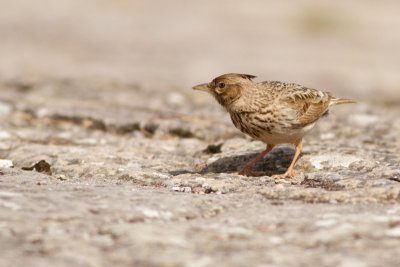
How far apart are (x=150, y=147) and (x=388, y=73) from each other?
923cm

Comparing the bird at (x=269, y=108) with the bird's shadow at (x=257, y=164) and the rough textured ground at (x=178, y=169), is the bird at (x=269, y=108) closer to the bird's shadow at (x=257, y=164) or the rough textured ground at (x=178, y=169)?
the bird's shadow at (x=257, y=164)

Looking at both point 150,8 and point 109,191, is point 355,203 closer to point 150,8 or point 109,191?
point 109,191

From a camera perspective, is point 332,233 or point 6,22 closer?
point 332,233

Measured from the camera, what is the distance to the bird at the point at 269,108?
5047mm

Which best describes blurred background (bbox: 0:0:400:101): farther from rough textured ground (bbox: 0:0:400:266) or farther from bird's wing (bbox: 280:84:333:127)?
bird's wing (bbox: 280:84:333:127)

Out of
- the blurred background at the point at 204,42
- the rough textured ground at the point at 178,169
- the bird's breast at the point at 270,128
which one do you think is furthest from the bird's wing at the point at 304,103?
the blurred background at the point at 204,42

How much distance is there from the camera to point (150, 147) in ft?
19.5

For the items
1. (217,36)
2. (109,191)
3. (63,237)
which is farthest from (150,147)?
(217,36)

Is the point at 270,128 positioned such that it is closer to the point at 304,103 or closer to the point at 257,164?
the point at 257,164

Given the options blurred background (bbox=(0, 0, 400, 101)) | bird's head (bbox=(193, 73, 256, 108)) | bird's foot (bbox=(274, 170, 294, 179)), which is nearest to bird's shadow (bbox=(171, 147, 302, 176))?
bird's foot (bbox=(274, 170, 294, 179))

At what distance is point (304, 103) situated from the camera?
5.41m

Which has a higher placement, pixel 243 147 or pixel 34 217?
pixel 243 147

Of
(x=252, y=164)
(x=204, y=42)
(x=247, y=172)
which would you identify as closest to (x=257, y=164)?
(x=252, y=164)

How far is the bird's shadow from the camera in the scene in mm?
5191
